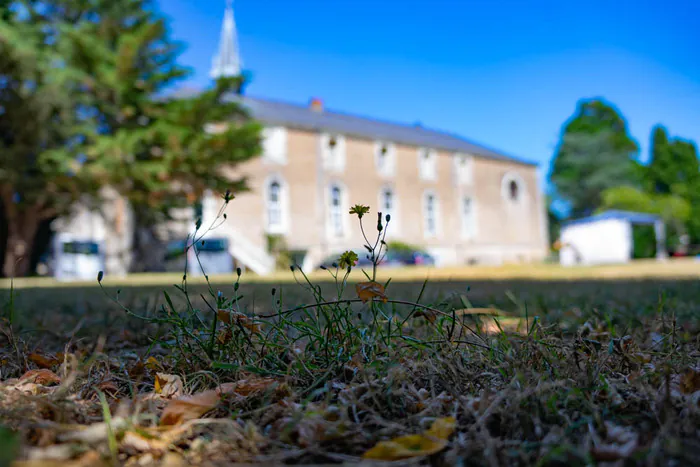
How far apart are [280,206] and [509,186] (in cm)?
1501

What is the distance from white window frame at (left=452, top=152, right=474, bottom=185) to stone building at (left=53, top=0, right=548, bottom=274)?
0.05m

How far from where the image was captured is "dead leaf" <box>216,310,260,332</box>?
114cm

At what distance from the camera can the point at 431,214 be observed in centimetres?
2634

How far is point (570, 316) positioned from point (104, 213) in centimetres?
1431

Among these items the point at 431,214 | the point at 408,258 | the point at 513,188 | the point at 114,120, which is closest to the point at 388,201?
the point at 431,214

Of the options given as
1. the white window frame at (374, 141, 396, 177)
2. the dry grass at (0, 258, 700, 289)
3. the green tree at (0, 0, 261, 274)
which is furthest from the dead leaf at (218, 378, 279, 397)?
the white window frame at (374, 141, 396, 177)

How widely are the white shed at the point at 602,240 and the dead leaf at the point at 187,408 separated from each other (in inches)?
992

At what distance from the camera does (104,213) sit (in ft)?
46.5

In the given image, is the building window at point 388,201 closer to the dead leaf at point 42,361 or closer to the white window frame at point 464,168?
the white window frame at point 464,168

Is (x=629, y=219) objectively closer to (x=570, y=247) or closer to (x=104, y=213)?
(x=570, y=247)

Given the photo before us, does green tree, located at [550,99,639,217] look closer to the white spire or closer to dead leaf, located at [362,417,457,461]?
the white spire

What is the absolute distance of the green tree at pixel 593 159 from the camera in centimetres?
4066

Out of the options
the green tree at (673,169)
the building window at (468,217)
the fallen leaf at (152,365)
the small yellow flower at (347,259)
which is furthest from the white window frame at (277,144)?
the green tree at (673,169)

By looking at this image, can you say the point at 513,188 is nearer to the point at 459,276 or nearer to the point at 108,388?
the point at 459,276
